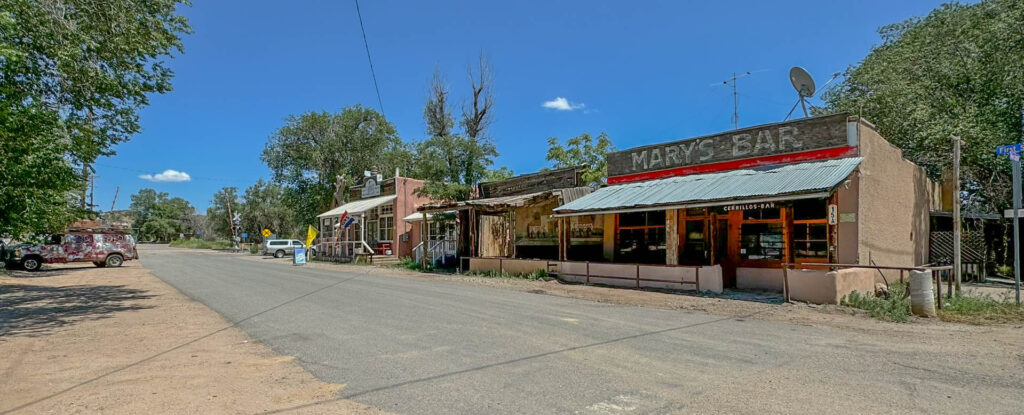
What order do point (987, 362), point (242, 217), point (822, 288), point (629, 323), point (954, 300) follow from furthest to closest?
point (242, 217)
point (822, 288)
point (954, 300)
point (629, 323)
point (987, 362)

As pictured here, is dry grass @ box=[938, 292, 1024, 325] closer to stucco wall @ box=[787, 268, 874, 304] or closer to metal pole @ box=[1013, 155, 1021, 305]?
metal pole @ box=[1013, 155, 1021, 305]

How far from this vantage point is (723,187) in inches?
521

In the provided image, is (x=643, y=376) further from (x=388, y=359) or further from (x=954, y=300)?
(x=954, y=300)

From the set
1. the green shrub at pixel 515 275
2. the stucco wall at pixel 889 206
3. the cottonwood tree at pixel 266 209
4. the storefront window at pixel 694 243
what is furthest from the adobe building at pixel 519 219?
the cottonwood tree at pixel 266 209

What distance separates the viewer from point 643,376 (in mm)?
5309

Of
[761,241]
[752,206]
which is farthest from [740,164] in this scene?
[752,206]

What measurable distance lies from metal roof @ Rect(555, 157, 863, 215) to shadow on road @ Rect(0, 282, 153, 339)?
37.8ft

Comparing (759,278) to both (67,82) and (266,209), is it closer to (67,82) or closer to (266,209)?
(67,82)

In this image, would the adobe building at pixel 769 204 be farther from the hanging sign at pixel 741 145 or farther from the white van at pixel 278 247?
the white van at pixel 278 247

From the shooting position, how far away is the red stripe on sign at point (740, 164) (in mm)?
12695

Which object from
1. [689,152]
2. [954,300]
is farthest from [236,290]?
[954,300]

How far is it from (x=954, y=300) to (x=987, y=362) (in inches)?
206

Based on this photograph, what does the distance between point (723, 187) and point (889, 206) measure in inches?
166

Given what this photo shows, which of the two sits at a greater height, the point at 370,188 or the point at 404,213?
the point at 370,188
